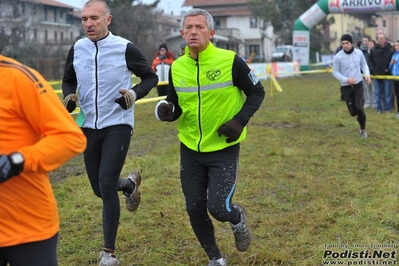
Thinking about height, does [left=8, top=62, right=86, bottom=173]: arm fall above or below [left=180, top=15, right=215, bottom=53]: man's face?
below

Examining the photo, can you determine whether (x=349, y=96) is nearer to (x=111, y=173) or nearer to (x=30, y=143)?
(x=111, y=173)

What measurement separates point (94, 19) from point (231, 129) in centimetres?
145

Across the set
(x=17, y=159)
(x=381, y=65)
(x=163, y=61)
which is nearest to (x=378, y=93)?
(x=381, y=65)

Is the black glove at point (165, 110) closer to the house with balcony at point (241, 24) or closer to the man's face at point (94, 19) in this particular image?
the man's face at point (94, 19)

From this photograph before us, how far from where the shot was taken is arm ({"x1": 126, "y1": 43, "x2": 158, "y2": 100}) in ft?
15.6

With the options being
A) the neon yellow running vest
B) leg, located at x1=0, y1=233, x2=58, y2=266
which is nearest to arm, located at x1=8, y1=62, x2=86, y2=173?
leg, located at x1=0, y1=233, x2=58, y2=266

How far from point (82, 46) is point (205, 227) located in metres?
1.75

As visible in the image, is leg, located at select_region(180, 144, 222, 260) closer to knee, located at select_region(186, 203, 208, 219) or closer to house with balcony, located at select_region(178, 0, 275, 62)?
knee, located at select_region(186, 203, 208, 219)

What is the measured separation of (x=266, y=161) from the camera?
8953mm

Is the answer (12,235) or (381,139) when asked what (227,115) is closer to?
(12,235)

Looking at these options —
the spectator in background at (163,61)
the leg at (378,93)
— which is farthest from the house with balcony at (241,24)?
the spectator in background at (163,61)


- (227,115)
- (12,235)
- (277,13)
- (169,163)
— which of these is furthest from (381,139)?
(277,13)

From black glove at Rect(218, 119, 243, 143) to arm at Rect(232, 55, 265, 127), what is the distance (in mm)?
125

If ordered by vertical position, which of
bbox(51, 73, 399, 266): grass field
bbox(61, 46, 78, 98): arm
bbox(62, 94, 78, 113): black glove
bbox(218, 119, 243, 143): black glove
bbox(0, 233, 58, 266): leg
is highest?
bbox(61, 46, 78, 98): arm
